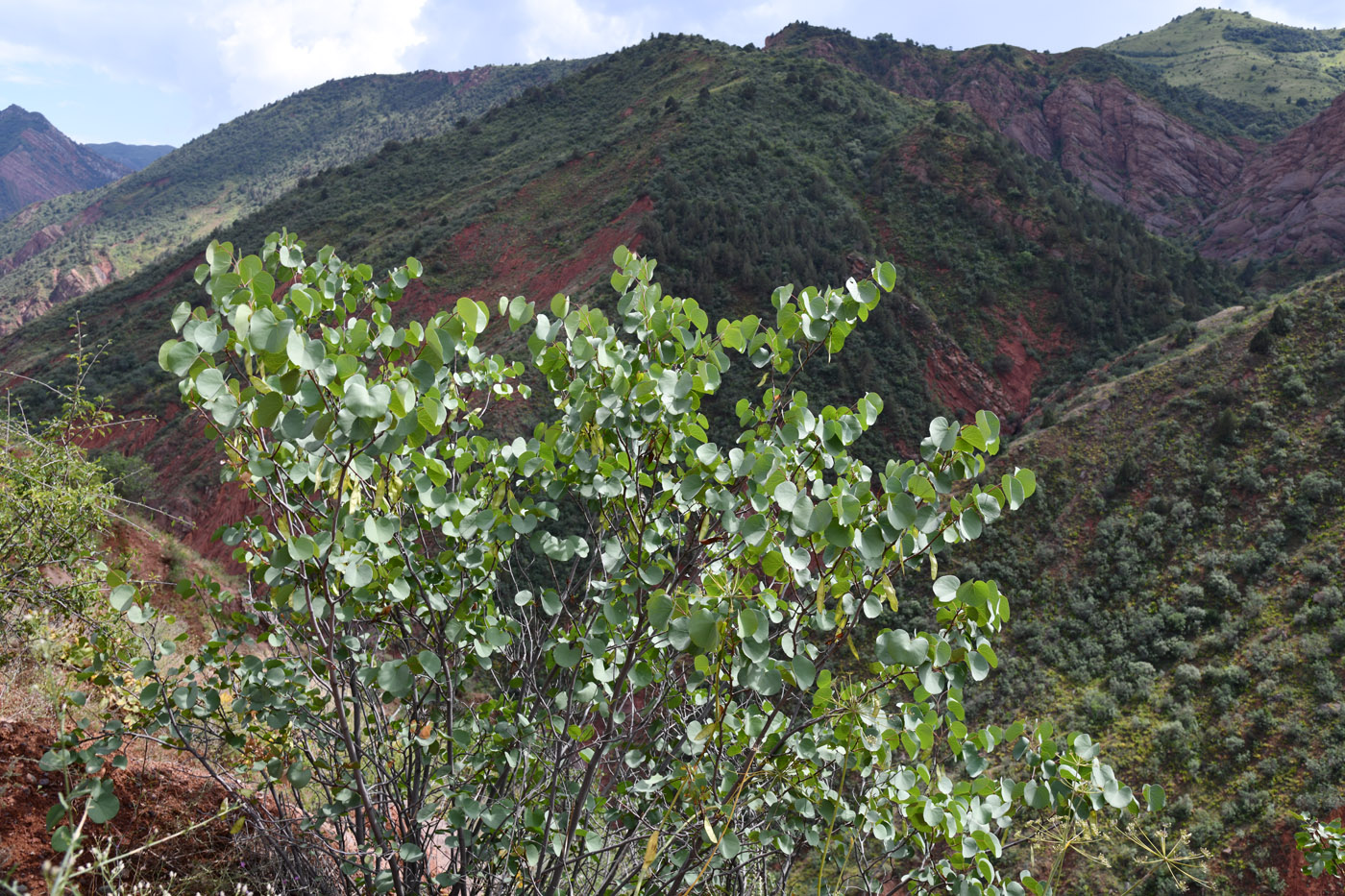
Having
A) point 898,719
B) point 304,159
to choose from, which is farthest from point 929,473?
point 304,159

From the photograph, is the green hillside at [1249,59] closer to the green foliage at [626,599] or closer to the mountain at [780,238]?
the mountain at [780,238]

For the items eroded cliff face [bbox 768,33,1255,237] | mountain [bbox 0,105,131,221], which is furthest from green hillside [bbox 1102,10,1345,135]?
mountain [bbox 0,105,131,221]

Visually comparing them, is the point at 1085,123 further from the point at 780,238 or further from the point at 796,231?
the point at 780,238

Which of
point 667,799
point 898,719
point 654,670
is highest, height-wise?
point 654,670

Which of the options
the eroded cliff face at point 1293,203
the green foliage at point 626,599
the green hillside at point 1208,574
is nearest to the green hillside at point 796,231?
the green hillside at point 1208,574

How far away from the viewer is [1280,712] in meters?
11.2

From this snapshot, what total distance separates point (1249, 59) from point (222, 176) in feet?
379

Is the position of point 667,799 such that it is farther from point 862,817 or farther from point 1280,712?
point 1280,712

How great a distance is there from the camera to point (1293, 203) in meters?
42.1

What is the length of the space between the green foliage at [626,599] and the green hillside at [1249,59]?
7730cm

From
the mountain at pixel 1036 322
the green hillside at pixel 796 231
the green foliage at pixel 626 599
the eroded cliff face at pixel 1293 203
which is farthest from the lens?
the eroded cliff face at pixel 1293 203

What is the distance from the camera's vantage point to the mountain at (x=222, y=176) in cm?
5881

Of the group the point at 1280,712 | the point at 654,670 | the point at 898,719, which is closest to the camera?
the point at 898,719

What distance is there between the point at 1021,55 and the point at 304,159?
81.8 metres
